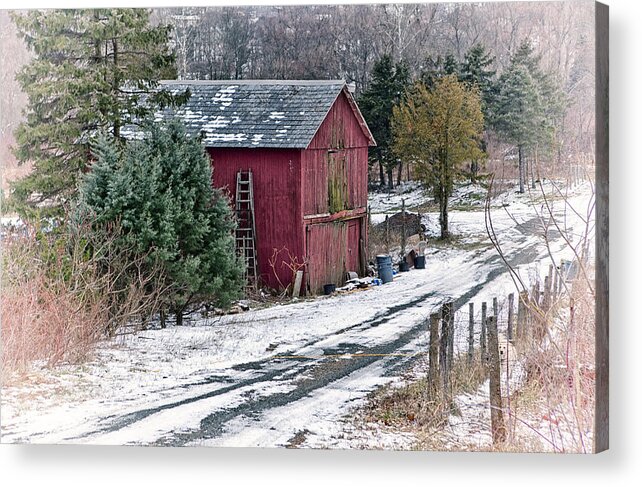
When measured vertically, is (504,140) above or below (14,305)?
above

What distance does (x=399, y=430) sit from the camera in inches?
397

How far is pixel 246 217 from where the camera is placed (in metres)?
10.8

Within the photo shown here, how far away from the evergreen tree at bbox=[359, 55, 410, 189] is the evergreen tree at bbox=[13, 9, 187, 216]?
5.49 feet

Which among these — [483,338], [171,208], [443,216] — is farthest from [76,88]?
[483,338]

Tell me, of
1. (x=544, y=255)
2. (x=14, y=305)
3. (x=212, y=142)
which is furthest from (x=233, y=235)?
(x=544, y=255)

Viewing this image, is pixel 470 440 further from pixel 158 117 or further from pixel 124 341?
pixel 158 117

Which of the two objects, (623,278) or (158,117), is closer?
(623,278)

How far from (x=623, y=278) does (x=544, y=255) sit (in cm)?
65

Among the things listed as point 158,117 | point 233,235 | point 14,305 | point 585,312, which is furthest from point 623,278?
point 14,305

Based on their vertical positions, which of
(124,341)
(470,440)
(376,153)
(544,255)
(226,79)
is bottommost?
(470,440)

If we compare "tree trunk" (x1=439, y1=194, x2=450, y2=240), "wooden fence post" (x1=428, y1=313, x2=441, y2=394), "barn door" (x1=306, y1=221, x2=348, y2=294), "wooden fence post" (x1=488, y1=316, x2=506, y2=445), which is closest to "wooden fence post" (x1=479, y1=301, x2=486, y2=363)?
"wooden fence post" (x1=488, y1=316, x2=506, y2=445)

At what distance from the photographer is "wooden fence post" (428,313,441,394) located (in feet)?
33.2

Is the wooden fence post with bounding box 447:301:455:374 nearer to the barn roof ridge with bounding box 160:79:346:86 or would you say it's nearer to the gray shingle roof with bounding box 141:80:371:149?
the gray shingle roof with bounding box 141:80:371:149

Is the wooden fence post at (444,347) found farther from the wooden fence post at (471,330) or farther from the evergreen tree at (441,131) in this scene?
the evergreen tree at (441,131)
